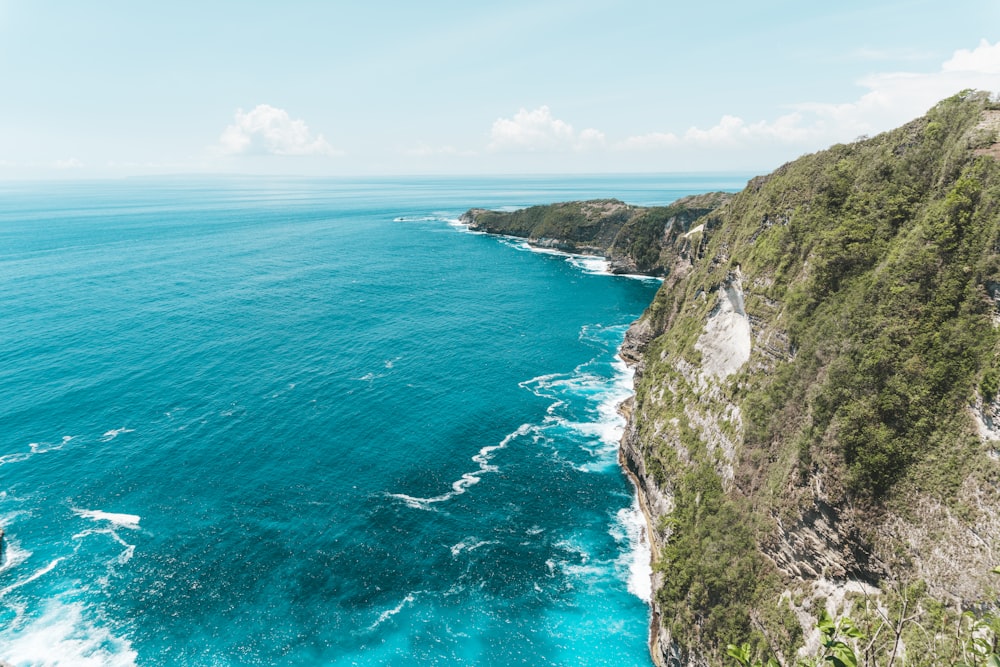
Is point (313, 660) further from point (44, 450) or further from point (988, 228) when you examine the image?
point (988, 228)

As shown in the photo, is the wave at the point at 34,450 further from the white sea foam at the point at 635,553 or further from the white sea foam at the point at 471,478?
the white sea foam at the point at 635,553

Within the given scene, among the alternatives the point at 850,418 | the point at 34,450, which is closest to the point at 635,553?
the point at 850,418

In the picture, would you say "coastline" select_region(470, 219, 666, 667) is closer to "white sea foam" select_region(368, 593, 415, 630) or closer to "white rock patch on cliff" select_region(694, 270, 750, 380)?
"white rock patch on cliff" select_region(694, 270, 750, 380)

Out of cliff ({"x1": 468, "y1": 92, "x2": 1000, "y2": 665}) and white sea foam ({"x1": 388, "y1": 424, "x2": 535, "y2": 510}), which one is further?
white sea foam ({"x1": 388, "y1": 424, "x2": 535, "y2": 510})

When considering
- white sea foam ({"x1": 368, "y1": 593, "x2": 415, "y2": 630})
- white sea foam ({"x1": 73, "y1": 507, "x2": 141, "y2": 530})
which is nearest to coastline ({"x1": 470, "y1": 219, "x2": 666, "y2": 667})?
white sea foam ({"x1": 368, "y1": 593, "x2": 415, "y2": 630})

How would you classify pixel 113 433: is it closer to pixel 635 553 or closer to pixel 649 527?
pixel 635 553
